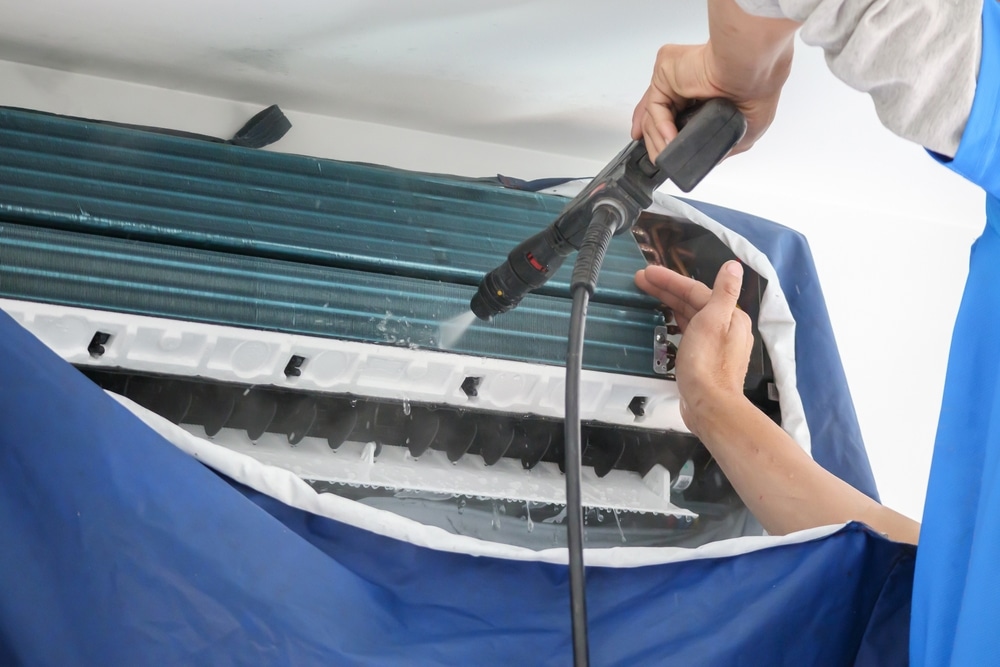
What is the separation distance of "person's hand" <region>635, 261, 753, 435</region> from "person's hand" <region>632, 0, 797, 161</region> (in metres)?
0.28

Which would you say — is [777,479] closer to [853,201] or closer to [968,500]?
[968,500]

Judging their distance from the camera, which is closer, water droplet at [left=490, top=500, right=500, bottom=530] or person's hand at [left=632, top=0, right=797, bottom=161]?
person's hand at [left=632, top=0, right=797, bottom=161]

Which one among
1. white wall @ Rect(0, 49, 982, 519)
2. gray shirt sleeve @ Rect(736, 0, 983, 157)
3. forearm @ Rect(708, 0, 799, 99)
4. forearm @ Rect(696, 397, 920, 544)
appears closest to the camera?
gray shirt sleeve @ Rect(736, 0, 983, 157)

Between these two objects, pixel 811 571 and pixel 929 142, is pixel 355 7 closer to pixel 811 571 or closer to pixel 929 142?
pixel 929 142

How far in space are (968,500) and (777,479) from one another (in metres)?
0.48

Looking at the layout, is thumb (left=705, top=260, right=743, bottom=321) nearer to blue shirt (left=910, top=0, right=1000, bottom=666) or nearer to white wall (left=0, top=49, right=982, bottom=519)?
white wall (left=0, top=49, right=982, bottom=519)

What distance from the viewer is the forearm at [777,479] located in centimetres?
113

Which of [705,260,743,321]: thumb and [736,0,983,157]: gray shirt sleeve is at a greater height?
[705,260,743,321]: thumb

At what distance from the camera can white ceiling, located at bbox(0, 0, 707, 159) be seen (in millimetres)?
1209

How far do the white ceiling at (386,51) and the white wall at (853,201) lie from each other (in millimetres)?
44

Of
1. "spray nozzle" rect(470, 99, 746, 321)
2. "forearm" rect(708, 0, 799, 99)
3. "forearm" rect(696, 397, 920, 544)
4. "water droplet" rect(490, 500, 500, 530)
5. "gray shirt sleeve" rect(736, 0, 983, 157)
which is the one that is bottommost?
"water droplet" rect(490, 500, 500, 530)

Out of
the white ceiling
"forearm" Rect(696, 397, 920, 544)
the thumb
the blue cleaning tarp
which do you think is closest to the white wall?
the white ceiling

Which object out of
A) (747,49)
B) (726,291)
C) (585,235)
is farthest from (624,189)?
(726,291)

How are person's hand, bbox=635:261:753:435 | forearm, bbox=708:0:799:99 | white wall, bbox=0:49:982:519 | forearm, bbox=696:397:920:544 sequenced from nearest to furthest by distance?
1. forearm, bbox=708:0:799:99
2. forearm, bbox=696:397:920:544
3. person's hand, bbox=635:261:753:435
4. white wall, bbox=0:49:982:519
